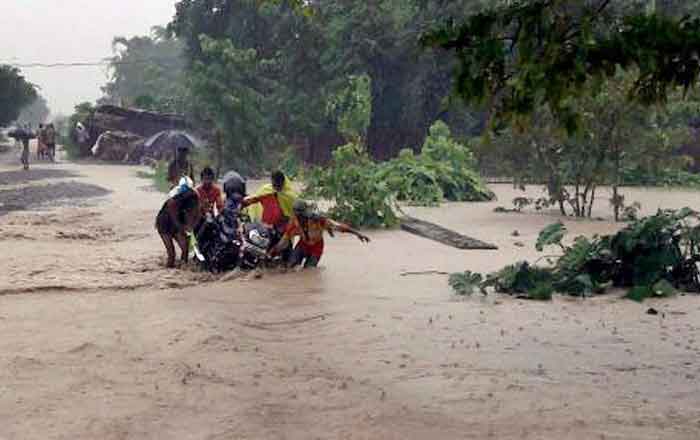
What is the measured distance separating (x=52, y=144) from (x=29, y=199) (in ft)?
65.5

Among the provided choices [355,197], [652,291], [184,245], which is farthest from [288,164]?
[652,291]

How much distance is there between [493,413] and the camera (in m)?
5.12

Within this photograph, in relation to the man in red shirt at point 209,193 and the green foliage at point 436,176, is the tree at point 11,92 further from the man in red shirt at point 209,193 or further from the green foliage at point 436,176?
the man in red shirt at point 209,193

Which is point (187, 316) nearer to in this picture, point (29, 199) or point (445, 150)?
point (29, 199)

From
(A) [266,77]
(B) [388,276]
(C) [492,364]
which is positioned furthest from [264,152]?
(C) [492,364]

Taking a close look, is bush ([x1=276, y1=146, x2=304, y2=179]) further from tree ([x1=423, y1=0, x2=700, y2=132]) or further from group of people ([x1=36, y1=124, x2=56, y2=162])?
tree ([x1=423, y1=0, x2=700, y2=132])

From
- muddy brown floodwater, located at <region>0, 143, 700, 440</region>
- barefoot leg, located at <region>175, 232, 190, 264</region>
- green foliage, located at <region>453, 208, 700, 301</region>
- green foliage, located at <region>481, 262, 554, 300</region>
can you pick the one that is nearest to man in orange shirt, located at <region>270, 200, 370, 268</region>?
muddy brown floodwater, located at <region>0, 143, 700, 440</region>

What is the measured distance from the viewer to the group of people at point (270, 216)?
1025 cm

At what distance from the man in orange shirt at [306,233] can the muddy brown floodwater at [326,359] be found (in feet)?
0.89

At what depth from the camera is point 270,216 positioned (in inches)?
418

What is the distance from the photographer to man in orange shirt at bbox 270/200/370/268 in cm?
1012

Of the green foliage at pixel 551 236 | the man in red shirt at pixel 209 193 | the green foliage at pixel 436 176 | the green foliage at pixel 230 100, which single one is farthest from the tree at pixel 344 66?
the green foliage at pixel 551 236

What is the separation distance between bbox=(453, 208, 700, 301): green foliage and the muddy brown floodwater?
0.39m

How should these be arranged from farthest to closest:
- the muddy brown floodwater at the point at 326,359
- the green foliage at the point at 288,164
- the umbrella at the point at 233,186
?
the green foliage at the point at 288,164 < the umbrella at the point at 233,186 < the muddy brown floodwater at the point at 326,359
